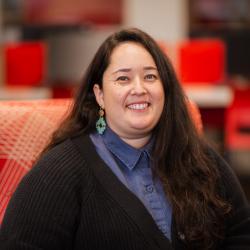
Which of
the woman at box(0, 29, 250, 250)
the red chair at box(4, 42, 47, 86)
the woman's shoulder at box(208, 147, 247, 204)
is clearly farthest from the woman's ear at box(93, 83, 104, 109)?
the red chair at box(4, 42, 47, 86)

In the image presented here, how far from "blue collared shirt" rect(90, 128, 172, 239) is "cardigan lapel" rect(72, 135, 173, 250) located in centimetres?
3

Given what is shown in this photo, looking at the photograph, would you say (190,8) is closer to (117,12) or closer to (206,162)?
(117,12)

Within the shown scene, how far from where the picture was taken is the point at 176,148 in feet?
6.51

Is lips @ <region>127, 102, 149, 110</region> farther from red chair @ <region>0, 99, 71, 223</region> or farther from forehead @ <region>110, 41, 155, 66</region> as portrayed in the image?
red chair @ <region>0, 99, 71, 223</region>

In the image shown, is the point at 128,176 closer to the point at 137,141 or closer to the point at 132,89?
the point at 137,141

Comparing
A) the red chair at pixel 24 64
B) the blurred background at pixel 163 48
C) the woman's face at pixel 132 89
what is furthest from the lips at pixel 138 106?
the red chair at pixel 24 64

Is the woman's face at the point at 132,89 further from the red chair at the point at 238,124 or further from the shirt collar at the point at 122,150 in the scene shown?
the red chair at the point at 238,124

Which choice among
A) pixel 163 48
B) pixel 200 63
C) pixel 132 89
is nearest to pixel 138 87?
pixel 132 89

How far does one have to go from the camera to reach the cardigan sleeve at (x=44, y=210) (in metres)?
1.70

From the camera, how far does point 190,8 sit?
7.07 m

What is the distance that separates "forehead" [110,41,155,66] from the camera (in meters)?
1.88

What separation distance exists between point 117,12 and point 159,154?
18.3 feet

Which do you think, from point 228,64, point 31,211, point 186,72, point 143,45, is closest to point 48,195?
point 31,211

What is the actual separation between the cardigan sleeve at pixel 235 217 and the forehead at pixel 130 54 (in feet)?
1.46
